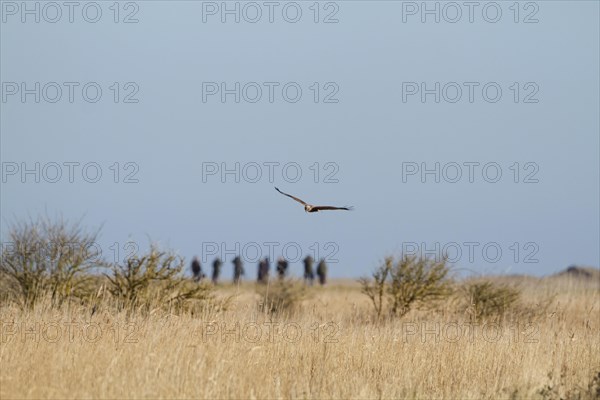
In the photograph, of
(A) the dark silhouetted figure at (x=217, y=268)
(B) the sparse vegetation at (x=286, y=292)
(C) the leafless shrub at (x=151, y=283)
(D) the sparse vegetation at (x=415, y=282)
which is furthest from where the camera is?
(A) the dark silhouetted figure at (x=217, y=268)

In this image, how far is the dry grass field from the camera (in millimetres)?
9781

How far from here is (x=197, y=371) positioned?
9.93m

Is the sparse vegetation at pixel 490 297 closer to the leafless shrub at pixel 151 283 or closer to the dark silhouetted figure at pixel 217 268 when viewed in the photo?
the leafless shrub at pixel 151 283

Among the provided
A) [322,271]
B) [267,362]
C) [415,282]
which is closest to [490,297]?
[415,282]

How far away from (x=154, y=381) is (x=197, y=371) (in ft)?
1.88

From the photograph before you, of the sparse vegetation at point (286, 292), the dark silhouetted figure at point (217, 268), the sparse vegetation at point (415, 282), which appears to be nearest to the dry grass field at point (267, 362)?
the sparse vegetation at point (415, 282)

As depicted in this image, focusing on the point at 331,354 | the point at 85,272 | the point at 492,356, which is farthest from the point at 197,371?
the point at 85,272

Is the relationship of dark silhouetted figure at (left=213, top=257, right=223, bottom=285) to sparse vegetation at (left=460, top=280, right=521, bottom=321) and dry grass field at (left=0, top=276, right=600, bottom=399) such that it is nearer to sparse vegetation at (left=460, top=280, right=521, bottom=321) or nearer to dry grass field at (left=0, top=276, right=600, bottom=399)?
sparse vegetation at (left=460, top=280, right=521, bottom=321)

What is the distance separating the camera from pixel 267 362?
1182cm

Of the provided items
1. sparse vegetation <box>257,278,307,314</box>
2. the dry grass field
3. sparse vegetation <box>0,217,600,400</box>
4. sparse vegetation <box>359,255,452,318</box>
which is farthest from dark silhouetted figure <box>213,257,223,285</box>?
the dry grass field

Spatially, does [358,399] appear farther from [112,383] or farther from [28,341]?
[28,341]

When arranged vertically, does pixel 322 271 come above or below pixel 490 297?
below

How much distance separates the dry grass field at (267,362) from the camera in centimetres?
978

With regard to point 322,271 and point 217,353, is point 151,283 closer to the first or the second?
point 217,353
